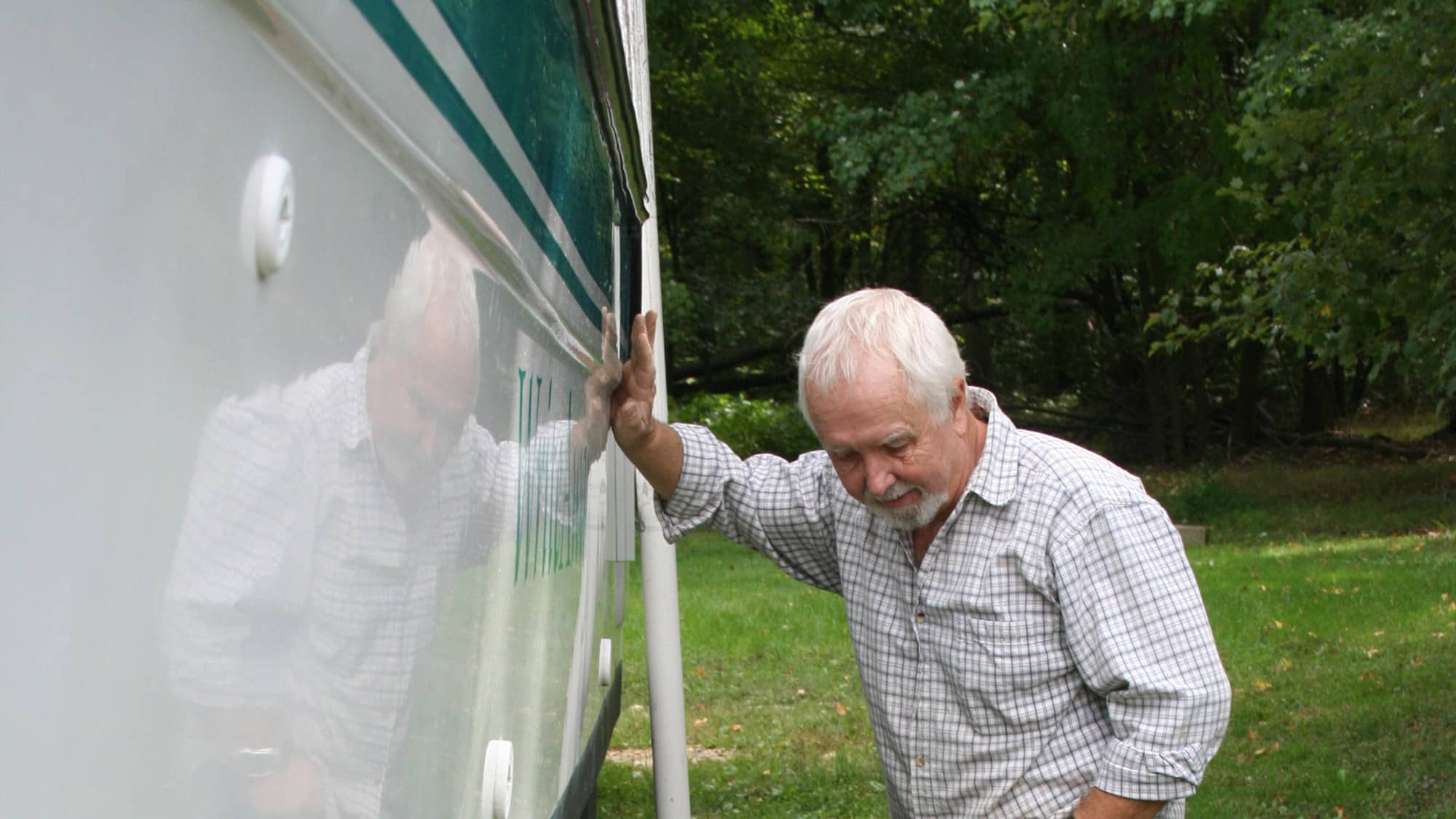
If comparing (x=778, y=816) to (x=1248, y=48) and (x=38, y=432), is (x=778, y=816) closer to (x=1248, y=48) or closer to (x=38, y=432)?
(x=38, y=432)

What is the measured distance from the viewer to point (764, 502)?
3.10m

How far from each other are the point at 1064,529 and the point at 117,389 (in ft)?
6.54

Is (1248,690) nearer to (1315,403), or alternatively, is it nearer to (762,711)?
(762,711)

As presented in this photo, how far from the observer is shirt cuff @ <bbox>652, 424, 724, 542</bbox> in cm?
312

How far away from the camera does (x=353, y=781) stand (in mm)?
1189

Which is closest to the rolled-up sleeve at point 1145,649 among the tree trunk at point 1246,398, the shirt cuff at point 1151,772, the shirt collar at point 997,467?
the shirt cuff at point 1151,772

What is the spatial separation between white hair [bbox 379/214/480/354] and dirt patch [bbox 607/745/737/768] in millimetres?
5715

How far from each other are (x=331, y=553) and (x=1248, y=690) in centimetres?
736

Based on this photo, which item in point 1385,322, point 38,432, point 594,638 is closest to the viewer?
point 38,432

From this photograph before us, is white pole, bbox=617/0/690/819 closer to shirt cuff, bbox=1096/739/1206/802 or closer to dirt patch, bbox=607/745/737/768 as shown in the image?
shirt cuff, bbox=1096/739/1206/802

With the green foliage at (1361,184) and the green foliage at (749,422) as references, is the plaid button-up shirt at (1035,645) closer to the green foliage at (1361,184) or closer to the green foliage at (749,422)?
the green foliage at (1361,184)

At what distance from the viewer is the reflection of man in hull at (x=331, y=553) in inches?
34.7

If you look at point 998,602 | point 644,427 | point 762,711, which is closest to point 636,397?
point 644,427

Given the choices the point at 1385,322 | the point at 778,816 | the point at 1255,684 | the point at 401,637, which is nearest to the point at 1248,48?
the point at 1385,322
